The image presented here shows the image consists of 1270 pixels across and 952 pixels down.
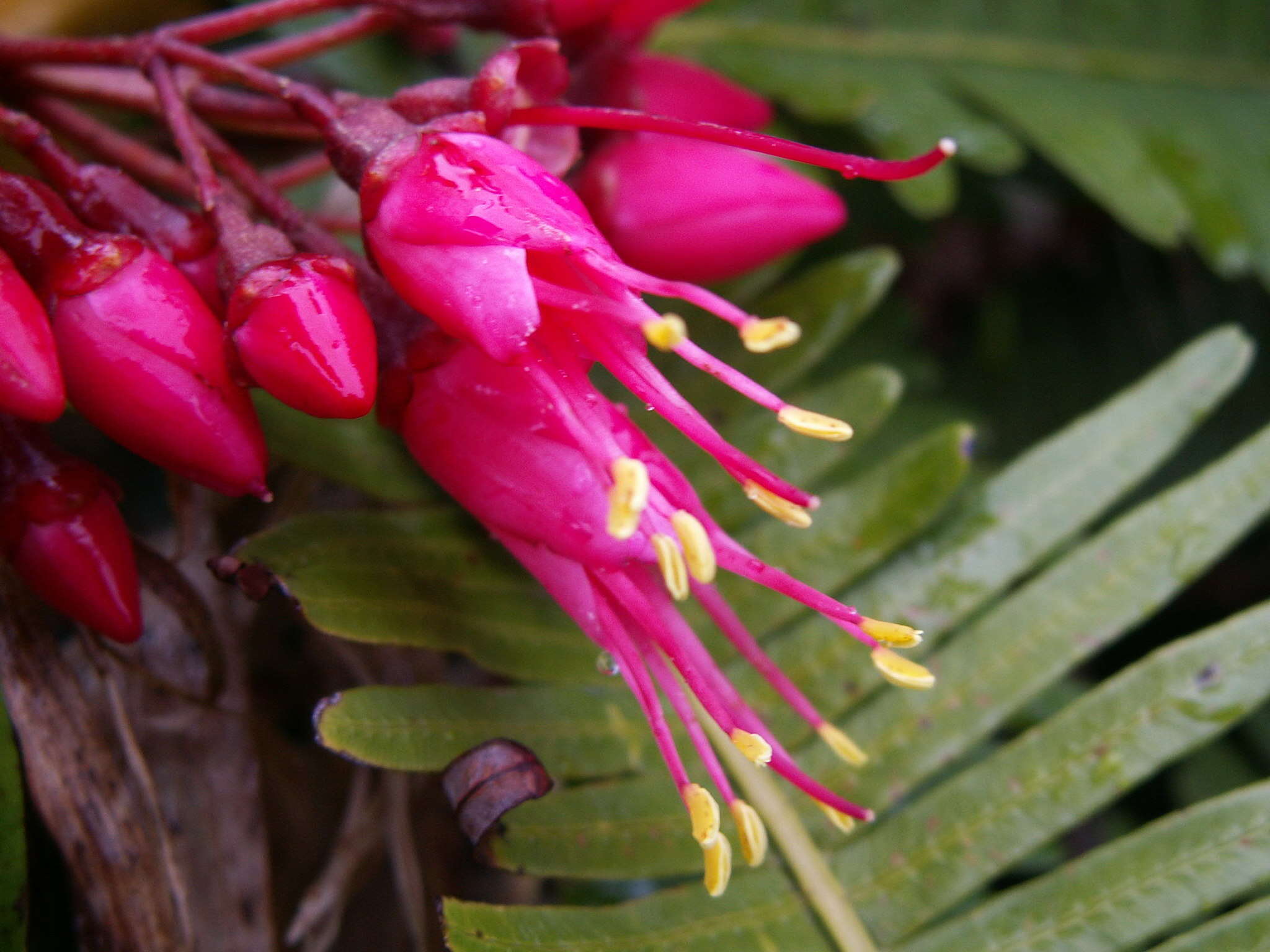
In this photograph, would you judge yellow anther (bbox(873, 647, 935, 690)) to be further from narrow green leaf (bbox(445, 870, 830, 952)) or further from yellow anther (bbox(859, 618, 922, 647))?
narrow green leaf (bbox(445, 870, 830, 952))

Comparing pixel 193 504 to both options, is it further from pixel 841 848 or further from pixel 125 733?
pixel 841 848

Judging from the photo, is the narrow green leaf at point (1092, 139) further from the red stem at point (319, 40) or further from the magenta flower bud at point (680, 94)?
the red stem at point (319, 40)

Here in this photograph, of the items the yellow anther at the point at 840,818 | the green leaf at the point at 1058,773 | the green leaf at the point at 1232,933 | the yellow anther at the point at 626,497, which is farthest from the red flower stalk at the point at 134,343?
the green leaf at the point at 1232,933

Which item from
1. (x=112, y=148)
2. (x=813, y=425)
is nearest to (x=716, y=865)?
(x=813, y=425)

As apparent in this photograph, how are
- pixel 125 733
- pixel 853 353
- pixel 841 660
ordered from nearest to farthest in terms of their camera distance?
pixel 125 733
pixel 841 660
pixel 853 353

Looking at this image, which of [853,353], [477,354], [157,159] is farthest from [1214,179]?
[157,159]
